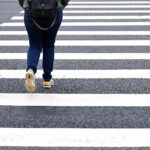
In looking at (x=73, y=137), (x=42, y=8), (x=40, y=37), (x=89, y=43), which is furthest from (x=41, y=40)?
(x=89, y=43)

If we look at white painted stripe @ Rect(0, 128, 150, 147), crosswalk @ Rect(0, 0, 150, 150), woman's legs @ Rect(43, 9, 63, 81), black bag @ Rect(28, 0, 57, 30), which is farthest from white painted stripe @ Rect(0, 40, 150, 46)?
white painted stripe @ Rect(0, 128, 150, 147)

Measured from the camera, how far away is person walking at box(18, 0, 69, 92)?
4.45 metres

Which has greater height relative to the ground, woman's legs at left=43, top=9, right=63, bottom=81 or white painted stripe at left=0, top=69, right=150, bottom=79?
woman's legs at left=43, top=9, right=63, bottom=81

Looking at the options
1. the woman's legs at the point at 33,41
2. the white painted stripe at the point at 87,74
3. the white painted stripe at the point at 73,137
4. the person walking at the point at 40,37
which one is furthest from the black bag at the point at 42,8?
the white painted stripe at the point at 87,74

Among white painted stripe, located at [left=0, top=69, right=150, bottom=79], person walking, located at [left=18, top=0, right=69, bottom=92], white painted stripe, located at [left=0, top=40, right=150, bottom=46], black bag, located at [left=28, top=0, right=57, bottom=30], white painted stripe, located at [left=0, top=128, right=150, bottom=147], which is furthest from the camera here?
white painted stripe, located at [left=0, top=40, right=150, bottom=46]

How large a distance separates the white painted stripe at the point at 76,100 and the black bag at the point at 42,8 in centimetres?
95

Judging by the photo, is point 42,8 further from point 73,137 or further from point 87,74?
point 87,74

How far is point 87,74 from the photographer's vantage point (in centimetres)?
569

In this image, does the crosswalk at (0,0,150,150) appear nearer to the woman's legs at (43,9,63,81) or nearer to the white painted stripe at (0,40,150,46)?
the white painted stripe at (0,40,150,46)

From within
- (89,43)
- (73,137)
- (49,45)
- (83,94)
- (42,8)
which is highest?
(42,8)

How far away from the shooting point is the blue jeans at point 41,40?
4.53m

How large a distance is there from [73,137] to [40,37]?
4.87 ft

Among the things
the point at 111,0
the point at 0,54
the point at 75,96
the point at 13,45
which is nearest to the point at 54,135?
the point at 75,96

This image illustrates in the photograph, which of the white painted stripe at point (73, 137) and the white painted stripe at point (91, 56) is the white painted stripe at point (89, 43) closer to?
the white painted stripe at point (91, 56)
